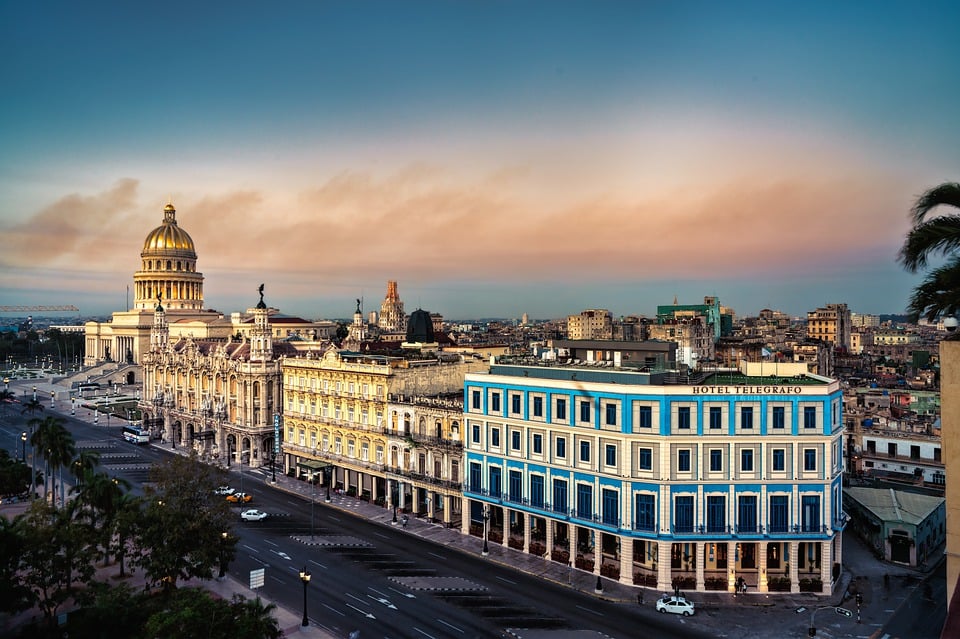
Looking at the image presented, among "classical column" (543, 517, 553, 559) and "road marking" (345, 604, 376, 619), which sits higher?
"classical column" (543, 517, 553, 559)

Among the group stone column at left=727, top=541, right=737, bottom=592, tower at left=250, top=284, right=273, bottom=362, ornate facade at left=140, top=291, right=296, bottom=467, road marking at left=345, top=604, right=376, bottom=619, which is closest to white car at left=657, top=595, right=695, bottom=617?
stone column at left=727, top=541, right=737, bottom=592

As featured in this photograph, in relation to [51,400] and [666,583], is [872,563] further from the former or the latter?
[51,400]

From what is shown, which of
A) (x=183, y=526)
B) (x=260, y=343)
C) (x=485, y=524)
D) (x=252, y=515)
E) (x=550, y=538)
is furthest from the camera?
(x=260, y=343)

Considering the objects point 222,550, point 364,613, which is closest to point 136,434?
point 222,550

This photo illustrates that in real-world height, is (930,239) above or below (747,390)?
above

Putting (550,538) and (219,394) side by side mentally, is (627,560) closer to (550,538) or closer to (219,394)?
(550,538)

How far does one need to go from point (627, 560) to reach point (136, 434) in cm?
→ 8887

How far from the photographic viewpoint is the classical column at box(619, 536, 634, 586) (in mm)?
52344

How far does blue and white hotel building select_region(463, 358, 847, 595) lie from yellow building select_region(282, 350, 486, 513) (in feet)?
56.7

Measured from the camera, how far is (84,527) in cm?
4747

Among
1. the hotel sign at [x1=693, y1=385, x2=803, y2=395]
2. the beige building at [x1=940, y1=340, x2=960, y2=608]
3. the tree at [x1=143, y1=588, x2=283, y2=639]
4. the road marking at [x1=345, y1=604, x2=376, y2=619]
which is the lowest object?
the road marking at [x1=345, y1=604, x2=376, y2=619]

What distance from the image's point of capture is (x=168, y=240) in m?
186

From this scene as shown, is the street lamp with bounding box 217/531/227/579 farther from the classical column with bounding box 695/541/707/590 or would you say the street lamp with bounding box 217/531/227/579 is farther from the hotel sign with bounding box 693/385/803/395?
the hotel sign with bounding box 693/385/803/395

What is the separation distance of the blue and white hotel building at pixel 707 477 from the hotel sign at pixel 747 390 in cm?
7
